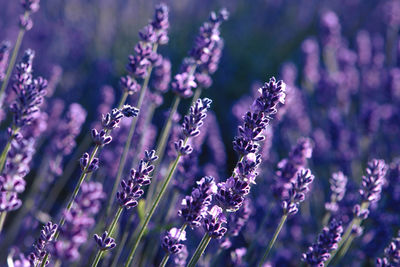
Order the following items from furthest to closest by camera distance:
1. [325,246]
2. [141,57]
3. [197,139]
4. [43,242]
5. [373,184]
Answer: [197,139] < [141,57] < [373,184] < [325,246] < [43,242]

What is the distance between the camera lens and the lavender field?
177cm

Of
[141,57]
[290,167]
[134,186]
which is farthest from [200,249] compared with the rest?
[141,57]

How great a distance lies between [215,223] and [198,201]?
0.45 feet

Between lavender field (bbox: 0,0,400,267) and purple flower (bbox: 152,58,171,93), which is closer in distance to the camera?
lavender field (bbox: 0,0,400,267)

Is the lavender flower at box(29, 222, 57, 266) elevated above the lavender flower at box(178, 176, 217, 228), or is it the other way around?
the lavender flower at box(178, 176, 217, 228)

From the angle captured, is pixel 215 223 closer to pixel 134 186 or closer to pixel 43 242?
pixel 134 186

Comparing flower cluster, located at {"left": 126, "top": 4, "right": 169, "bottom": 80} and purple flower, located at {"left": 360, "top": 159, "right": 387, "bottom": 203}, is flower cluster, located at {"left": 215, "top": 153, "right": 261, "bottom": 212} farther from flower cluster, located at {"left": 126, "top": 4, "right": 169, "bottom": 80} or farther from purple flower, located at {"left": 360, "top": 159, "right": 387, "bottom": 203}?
flower cluster, located at {"left": 126, "top": 4, "right": 169, "bottom": 80}

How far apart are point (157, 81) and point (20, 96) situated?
4.17 ft

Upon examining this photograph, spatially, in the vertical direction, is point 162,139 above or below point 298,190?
above

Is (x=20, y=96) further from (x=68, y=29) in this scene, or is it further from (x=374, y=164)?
(x=68, y=29)

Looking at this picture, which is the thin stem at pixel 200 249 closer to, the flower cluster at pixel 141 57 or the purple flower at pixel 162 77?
the flower cluster at pixel 141 57

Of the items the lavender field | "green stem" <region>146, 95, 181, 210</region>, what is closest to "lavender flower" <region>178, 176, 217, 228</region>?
the lavender field

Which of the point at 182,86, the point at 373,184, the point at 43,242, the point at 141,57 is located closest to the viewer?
the point at 43,242

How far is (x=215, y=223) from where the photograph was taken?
1.74 meters
